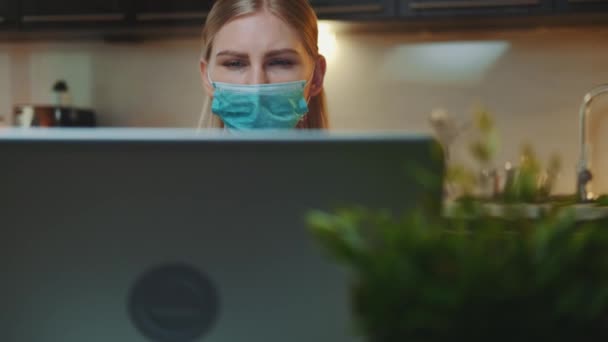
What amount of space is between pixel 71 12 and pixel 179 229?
94.6 inches

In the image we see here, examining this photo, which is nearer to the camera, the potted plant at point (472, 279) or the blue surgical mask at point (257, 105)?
the potted plant at point (472, 279)

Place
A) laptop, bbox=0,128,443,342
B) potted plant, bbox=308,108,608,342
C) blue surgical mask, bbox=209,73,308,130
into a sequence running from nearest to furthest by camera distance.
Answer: potted plant, bbox=308,108,608,342 < laptop, bbox=0,128,443,342 < blue surgical mask, bbox=209,73,308,130

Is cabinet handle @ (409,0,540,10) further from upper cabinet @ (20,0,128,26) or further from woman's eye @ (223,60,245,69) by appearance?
woman's eye @ (223,60,245,69)

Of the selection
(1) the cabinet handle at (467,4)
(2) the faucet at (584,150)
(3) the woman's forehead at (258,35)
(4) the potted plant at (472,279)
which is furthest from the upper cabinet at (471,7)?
(4) the potted plant at (472,279)

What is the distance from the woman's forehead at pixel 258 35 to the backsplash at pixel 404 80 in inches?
51.8

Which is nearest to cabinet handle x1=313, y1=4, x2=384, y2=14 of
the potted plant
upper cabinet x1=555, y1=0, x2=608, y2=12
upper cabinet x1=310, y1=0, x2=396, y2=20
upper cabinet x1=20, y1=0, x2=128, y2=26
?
upper cabinet x1=310, y1=0, x2=396, y2=20

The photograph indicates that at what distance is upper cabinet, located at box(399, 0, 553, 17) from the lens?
246cm

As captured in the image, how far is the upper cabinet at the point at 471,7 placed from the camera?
2457 mm

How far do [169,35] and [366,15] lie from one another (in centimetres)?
84

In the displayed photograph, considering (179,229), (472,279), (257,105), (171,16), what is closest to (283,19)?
(257,105)

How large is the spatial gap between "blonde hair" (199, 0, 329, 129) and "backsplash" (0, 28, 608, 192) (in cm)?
117

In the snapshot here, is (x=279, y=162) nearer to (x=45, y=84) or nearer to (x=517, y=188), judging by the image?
(x=517, y=188)

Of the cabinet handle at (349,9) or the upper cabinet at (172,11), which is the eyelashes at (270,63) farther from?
the upper cabinet at (172,11)

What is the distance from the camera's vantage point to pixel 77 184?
0.63 metres
